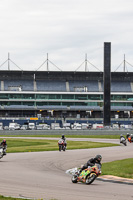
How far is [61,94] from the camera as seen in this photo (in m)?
130

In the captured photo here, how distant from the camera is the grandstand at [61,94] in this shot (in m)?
128

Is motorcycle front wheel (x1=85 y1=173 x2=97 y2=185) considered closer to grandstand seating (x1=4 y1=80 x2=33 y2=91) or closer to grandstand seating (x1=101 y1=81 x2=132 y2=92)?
grandstand seating (x1=4 y1=80 x2=33 y2=91)

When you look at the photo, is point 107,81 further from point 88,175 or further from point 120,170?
point 88,175

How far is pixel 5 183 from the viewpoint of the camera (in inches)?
710

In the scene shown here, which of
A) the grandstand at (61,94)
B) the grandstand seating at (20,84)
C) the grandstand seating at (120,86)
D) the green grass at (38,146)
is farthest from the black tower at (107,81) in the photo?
the green grass at (38,146)

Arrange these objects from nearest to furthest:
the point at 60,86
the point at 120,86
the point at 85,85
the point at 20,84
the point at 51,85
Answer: the point at 20,84 → the point at 51,85 → the point at 60,86 → the point at 85,85 → the point at 120,86

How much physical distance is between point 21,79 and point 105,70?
4372 centimetres

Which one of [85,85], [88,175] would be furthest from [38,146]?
[85,85]

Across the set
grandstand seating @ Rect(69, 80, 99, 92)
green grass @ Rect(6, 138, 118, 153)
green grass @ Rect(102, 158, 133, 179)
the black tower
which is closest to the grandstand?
grandstand seating @ Rect(69, 80, 99, 92)

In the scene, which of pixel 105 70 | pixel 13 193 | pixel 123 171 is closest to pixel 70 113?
pixel 105 70

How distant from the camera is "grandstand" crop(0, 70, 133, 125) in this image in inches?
5027

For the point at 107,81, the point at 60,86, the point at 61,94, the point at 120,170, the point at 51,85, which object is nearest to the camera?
the point at 120,170

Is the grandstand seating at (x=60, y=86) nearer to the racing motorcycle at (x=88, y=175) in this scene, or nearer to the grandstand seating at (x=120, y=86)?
the grandstand seating at (x=120, y=86)

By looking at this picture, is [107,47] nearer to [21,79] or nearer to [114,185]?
[21,79]
